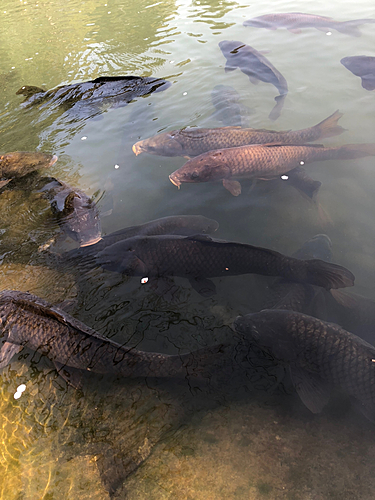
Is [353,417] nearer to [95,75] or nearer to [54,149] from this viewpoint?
[54,149]

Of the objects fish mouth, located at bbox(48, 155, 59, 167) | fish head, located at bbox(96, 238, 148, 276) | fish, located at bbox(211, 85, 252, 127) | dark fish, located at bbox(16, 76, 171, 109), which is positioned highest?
dark fish, located at bbox(16, 76, 171, 109)

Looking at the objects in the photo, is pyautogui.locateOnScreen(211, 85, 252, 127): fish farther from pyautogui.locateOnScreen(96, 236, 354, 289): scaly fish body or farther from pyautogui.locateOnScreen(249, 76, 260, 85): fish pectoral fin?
pyautogui.locateOnScreen(96, 236, 354, 289): scaly fish body

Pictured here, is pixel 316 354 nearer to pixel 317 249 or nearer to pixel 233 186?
pixel 317 249

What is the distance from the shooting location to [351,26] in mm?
9211

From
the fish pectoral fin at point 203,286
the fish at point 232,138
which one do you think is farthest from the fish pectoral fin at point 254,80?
the fish pectoral fin at point 203,286

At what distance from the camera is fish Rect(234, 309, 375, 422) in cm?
287

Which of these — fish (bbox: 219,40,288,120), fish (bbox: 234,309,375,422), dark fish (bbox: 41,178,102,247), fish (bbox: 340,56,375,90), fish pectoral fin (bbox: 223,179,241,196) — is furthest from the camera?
fish (bbox: 219,40,288,120)

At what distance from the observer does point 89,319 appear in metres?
3.79

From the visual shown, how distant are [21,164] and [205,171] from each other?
3968 mm

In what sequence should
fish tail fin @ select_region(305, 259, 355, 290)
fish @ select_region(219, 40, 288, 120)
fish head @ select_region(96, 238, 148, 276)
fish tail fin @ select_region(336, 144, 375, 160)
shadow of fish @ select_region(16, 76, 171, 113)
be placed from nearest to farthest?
fish tail fin @ select_region(305, 259, 355, 290), fish head @ select_region(96, 238, 148, 276), fish tail fin @ select_region(336, 144, 375, 160), fish @ select_region(219, 40, 288, 120), shadow of fish @ select_region(16, 76, 171, 113)

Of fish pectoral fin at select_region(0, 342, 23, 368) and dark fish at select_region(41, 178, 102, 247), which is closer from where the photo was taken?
fish pectoral fin at select_region(0, 342, 23, 368)

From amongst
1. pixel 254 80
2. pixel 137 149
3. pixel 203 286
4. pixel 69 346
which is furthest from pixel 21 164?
pixel 254 80

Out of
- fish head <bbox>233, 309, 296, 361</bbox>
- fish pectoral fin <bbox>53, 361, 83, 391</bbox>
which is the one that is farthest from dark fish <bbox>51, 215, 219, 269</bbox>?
fish head <bbox>233, 309, 296, 361</bbox>

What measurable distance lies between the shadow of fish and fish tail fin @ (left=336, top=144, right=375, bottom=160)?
16.0ft
